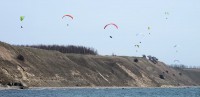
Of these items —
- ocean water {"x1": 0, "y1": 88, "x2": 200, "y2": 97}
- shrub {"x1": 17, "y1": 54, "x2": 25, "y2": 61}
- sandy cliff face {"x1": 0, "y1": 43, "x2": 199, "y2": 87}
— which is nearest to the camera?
ocean water {"x1": 0, "y1": 88, "x2": 200, "y2": 97}

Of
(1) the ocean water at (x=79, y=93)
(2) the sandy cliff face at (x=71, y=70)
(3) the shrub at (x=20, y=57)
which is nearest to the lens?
(1) the ocean water at (x=79, y=93)

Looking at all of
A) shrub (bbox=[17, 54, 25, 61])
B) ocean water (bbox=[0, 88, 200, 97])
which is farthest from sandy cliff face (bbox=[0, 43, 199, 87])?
ocean water (bbox=[0, 88, 200, 97])

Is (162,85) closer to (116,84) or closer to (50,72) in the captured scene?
(116,84)

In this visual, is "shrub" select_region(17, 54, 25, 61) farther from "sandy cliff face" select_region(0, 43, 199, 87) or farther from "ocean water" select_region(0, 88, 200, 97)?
"ocean water" select_region(0, 88, 200, 97)

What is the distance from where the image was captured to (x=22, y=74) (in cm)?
10756

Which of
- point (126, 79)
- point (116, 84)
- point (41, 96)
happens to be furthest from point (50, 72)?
point (41, 96)

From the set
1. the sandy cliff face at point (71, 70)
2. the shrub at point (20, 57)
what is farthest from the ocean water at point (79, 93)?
the shrub at point (20, 57)

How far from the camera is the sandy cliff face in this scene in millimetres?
109000

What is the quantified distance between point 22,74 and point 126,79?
51.0 m

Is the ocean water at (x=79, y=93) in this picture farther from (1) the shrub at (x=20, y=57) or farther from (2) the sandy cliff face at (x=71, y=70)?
(1) the shrub at (x=20, y=57)

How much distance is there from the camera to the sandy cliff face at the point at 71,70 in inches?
4291

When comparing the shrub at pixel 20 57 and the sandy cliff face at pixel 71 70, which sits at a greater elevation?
the shrub at pixel 20 57

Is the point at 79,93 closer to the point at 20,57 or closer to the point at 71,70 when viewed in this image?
the point at 20,57

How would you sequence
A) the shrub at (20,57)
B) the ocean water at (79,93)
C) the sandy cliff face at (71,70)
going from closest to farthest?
the ocean water at (79,93), the sandy cliff face at (71,70), the shrub at (20,57)
